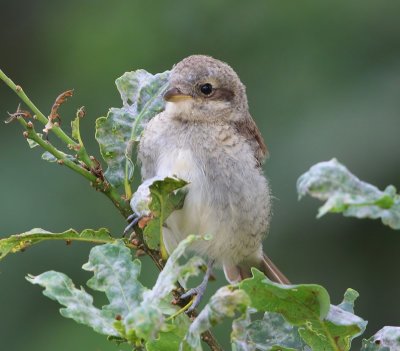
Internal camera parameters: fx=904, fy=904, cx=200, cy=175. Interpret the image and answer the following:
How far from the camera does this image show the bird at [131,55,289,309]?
337 centimetres

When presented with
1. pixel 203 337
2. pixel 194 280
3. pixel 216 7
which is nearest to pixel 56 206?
pixel 194 280

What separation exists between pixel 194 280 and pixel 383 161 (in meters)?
1.25

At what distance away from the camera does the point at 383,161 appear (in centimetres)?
493

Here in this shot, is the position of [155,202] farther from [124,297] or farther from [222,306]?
[222,306]

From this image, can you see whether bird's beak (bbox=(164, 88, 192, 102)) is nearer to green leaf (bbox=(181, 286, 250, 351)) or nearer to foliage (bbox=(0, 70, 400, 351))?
foliage (bbox=(0, 70, 400, 351))

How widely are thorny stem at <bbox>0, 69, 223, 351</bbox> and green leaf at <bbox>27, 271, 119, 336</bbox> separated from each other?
1.27ft

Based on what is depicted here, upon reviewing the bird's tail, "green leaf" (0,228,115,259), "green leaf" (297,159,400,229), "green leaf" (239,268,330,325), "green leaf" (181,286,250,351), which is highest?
"green leaf" (297,159,400,229)

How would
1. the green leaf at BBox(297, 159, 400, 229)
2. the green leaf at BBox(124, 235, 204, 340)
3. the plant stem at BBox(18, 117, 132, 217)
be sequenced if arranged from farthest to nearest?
the plant stem at BBox(18, 117, 132, 217), the green leaf at BBox(124, 235, 204, 340), the green leaf at BBox(297, 159, 400, 229)

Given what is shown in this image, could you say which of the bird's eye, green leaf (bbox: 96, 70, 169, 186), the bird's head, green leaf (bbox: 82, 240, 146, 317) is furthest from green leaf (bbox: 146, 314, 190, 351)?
the bird's eye

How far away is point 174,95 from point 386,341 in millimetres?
1755

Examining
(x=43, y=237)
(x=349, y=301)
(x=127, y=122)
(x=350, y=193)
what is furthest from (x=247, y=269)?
(x=350, y=193)

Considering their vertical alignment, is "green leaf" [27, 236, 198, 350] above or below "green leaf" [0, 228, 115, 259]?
below

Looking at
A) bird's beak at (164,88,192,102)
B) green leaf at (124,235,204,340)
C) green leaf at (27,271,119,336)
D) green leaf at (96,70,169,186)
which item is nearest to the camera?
green leaf at (124,235,204,340)

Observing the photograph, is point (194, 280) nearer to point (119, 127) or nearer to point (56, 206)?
point (56, 206)
